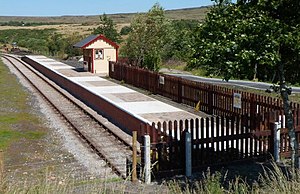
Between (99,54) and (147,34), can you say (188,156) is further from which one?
(99,54)

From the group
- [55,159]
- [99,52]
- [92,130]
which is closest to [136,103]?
[92,130]

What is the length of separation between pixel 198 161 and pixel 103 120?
30.6 feet

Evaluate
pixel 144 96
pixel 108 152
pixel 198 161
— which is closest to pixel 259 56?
pixel 198 161

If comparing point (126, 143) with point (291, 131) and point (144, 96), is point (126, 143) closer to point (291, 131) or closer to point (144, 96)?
point (291, 131)

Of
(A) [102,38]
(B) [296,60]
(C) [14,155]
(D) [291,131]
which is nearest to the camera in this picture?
(B) [296,60]

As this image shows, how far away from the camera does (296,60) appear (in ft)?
27.4

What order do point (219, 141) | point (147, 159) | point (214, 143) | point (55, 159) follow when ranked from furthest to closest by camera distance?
point (55, 159), point (214, 143), point (219, 141), point (147, 159)

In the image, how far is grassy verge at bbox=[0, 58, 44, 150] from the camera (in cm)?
1817

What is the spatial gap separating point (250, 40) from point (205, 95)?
1325 cm

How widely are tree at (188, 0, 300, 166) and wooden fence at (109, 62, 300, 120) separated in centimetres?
453

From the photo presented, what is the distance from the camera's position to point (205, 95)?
20.8 m

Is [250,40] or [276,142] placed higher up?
[250,40]

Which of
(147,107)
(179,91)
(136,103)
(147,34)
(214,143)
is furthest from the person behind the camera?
(147,34)

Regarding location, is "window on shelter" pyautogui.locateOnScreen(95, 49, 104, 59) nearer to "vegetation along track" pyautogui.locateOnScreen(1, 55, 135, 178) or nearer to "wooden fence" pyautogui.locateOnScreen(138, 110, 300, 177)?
"vegetation along track" pyautogui.locateOnScreen(1, 55, 135, 178)
